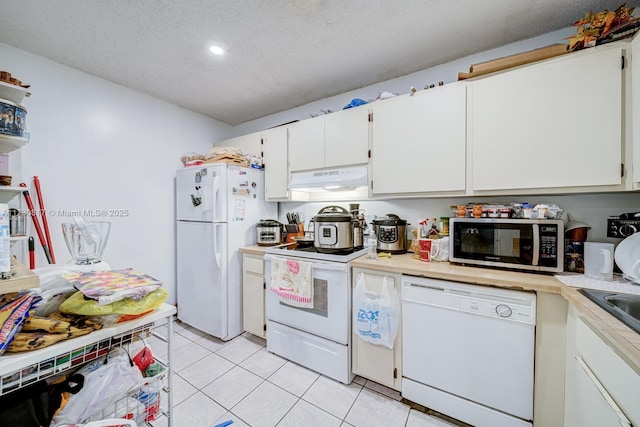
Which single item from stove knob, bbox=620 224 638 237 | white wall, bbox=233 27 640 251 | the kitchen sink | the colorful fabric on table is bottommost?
the kitchen sink

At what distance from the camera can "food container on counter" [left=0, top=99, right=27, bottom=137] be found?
42.8 inches

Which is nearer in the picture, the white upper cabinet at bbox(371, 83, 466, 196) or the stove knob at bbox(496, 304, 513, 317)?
the stove knob at bbox(496, 304, 513, 317)

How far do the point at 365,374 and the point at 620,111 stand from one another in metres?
2.13

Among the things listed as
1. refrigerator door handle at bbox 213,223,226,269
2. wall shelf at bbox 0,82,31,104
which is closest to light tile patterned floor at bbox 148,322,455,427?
refrigerator door handle at bbox 213,223,226,269

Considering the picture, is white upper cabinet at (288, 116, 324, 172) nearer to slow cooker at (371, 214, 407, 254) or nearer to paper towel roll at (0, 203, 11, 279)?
slow cooker at (371, 214, 407, 254)

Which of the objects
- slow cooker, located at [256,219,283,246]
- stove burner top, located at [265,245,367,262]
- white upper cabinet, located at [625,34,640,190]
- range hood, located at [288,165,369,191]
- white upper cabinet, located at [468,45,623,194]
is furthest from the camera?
slow cooker, located at [256,219,283,246]

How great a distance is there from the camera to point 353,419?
4.80 ft

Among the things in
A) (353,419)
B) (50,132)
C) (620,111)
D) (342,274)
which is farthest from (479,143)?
(50,132)

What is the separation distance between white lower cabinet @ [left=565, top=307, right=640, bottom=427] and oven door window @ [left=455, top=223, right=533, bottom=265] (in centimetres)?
36

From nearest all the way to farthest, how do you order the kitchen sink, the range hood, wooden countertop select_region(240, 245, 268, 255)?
the kitchen sink < the range hood < wooden countertop select_region(240, 245, 268, 255)

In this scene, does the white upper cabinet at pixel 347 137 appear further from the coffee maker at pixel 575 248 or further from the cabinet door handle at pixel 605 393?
the cabinet door handle at pixel 605 393

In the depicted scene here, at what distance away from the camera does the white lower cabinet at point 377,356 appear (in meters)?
1.57

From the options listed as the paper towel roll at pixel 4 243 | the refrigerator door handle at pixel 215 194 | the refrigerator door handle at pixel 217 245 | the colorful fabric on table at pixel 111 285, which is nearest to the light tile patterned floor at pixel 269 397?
the refrigerator door handle at pixel 217 245

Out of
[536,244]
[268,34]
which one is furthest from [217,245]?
[536,244]
